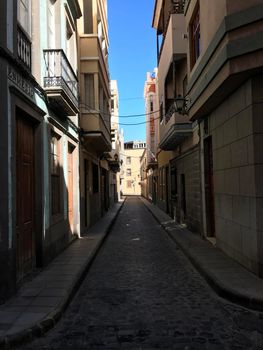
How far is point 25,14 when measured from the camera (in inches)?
337

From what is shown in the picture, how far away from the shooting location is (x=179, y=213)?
19.2 meters

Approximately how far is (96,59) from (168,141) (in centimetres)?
429

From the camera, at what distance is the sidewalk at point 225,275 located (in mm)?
6380

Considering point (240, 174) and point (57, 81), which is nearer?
point (240, 174)

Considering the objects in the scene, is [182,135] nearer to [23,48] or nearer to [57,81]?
[57,81]

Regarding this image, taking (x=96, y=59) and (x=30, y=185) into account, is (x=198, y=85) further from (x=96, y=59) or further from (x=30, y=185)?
(x=96, y=59)

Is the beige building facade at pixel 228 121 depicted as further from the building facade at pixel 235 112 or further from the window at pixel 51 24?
the window at pixel 51 24

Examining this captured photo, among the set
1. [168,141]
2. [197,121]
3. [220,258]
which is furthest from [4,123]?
[168,141]

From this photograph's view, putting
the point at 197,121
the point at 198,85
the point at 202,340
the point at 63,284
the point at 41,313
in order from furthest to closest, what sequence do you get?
the point at 197,121
the point at 198,85
the point at 63,284
the point at 41,313
the point at 202,340

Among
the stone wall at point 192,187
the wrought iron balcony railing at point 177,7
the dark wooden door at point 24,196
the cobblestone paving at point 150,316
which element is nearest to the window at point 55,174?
the dark wooden door at point 24,196

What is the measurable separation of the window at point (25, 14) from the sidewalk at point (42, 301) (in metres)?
4.70

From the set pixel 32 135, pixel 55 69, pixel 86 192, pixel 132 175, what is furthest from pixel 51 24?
pixel 132 175

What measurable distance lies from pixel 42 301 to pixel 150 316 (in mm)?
1581

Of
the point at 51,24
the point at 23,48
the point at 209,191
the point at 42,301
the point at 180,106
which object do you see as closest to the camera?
the point at 42,301
